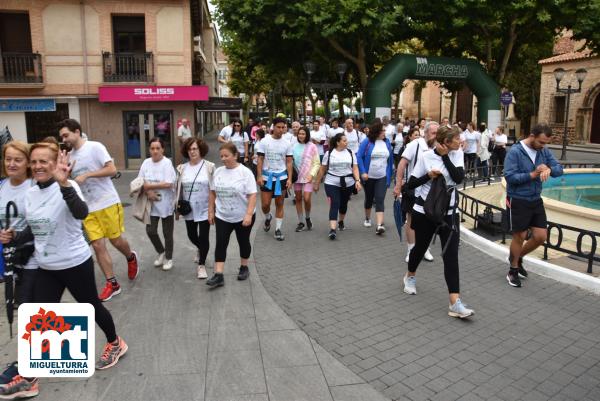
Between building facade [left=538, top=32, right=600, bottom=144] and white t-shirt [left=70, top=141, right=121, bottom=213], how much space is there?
108 ft

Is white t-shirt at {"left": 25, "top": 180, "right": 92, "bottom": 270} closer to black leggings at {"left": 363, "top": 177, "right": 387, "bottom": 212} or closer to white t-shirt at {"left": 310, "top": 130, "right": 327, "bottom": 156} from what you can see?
black leggings at {"left": 363, "top": 177, "right": 387, "bottom": 212}

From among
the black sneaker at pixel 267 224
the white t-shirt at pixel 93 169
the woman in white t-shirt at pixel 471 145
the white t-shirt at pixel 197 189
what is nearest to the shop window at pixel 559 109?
the woman in white t-shirt at pixel 471 145

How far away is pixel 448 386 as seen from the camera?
373 cm

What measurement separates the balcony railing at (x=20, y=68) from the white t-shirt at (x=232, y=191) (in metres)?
15.2

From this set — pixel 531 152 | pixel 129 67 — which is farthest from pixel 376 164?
pixel 129 67

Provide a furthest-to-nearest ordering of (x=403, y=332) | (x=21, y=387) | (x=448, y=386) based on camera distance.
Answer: (x=403, y=332), (x=448, y=386), (x=21, y=387)

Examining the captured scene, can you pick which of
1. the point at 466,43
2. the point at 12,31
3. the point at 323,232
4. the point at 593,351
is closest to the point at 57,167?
the point at 593,351

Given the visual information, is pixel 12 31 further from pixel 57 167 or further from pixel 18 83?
pixel 57 167

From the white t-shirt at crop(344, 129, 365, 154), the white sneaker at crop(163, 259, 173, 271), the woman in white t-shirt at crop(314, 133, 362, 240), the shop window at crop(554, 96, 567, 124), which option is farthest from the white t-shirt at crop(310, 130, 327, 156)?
the shop window at crop(554, 96, 567, 124)

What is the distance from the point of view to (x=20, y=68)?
706 inches

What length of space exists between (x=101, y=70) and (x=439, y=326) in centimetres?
1690

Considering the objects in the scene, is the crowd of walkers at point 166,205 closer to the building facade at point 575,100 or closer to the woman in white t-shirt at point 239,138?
the woman in white t-shirt at point 239,138

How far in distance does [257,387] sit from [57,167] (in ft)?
6.76

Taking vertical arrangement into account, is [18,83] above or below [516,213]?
above
